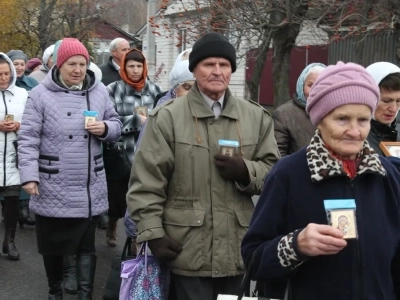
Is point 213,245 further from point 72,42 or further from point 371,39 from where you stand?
point 371,39

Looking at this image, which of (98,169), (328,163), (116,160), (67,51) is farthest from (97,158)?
(328,163)

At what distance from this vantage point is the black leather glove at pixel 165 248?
3572 mm

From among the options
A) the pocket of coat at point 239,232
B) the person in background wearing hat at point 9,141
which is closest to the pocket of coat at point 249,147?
the pocket of coat at point 239,232

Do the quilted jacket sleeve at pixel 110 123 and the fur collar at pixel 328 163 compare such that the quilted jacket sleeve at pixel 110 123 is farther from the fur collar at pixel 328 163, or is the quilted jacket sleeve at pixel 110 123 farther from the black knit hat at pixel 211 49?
the fur collar at pixel 328 163

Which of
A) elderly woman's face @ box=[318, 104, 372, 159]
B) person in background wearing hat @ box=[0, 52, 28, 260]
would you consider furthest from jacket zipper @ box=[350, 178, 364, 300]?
person in background wearing hat @ box=[0, 52, 28, 260]

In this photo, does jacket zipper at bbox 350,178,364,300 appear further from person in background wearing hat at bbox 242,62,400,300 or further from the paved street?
the paved street

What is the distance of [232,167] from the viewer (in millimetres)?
3576

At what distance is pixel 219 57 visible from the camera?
12.4 feet

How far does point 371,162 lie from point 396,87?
128cm

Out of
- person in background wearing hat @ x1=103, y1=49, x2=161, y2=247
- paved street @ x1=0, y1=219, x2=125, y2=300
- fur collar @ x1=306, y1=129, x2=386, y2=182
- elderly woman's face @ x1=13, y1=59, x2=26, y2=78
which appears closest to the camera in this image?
fur collar @ x1=306, y1=129, x2=386, y2=182

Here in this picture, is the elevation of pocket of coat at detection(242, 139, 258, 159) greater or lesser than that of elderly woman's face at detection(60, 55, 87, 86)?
lesser

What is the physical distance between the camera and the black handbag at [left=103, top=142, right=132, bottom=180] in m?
6.58

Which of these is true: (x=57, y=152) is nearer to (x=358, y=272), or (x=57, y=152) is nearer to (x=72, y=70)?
(x=72, y=70)

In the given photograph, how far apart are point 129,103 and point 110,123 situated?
1180 millimetres
